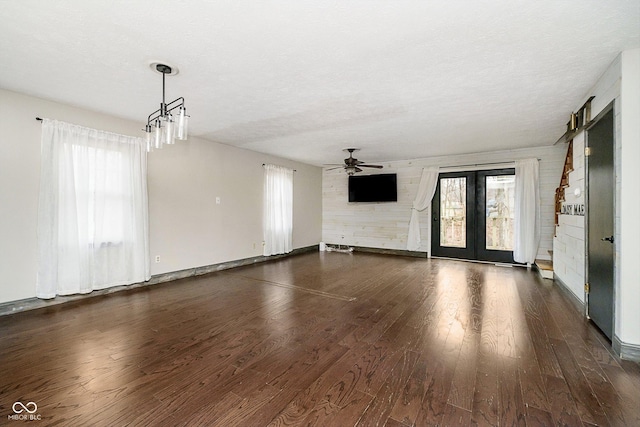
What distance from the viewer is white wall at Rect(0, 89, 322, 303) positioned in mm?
3163

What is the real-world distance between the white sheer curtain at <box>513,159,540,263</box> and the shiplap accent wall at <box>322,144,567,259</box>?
163 mm

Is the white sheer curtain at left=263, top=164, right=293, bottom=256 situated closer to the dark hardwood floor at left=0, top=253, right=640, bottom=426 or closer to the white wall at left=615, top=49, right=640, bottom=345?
the dark hardwood floor at left=0, top=253, right=640, bottom=426

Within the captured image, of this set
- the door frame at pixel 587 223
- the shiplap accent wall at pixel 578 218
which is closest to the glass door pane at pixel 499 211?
the shiplap accent wall at pixel 578 218

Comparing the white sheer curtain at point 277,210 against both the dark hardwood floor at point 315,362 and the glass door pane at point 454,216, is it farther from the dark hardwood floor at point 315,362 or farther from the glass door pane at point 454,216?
the glass door pane at point 454,216

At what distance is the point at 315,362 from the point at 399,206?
18.8 ft

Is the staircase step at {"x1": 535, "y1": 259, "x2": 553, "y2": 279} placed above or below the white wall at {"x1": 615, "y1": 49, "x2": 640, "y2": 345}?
below

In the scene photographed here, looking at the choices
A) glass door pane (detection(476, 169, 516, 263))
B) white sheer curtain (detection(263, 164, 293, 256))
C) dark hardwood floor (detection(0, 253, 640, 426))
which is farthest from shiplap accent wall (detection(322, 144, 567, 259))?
dark hardwood floor (detection(0, 253, 640, 426))

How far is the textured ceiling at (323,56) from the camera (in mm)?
1850

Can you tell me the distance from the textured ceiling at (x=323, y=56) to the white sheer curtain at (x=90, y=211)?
1.69 feet

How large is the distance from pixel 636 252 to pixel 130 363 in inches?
165

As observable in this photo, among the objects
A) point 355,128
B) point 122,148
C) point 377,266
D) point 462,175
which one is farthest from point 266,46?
point 462,175

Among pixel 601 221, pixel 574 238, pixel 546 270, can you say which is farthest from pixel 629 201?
pixel 546 270

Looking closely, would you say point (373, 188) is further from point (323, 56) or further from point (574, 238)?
point (323, 56)

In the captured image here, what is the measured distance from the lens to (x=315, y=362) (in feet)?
7.22
